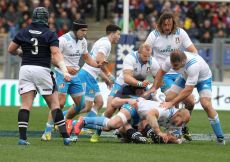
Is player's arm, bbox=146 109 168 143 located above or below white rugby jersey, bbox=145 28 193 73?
below

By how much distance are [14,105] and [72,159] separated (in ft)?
44.2

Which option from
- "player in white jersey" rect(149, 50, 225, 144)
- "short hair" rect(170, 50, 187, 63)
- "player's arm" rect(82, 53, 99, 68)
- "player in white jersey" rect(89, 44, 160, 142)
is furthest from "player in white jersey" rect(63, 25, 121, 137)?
"short hair" rect(170, 50, 187, 63)

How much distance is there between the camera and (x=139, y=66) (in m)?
16.3

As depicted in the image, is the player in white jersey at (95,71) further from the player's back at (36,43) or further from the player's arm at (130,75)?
the player's back at (36,43)

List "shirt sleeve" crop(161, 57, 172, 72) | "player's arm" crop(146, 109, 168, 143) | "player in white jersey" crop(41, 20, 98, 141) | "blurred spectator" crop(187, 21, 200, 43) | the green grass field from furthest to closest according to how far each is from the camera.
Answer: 1. "blurred spectator" crop(187, 21, 200, 43)
2. "player in white jersey" crop(41, 20, 98, 141)
3. "shirt sleeve" crop(161, 57, 172, 72)
4. "player's arm" crop(146, 109, 168, 143)
5. the green grass field

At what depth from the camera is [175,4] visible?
34094 mm

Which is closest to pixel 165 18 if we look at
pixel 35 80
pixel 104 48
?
pixel 104 48

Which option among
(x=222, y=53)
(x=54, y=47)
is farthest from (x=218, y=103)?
(x=54, y=47)

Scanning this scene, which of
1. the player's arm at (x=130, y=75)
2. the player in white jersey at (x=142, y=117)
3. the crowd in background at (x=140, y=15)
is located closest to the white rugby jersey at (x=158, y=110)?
the player in white jersey at (x=142, y=117)

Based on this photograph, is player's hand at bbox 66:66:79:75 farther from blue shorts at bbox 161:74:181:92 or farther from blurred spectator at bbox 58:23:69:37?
blurred spectator at bbox 58:23:69:37

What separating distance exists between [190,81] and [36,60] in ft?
9.09

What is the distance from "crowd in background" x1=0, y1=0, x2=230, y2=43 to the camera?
3238 centimetres

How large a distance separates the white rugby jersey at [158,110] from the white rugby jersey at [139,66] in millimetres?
962

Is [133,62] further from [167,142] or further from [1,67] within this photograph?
[1,67]
